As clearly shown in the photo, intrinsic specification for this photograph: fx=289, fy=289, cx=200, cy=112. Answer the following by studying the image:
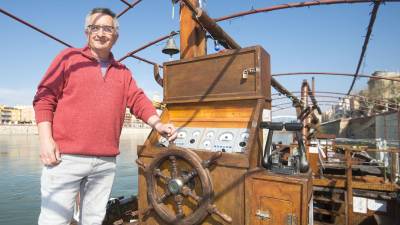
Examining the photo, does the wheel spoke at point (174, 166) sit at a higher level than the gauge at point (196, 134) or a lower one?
lower

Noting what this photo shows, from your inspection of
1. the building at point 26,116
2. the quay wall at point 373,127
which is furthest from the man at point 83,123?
the building at point 26,116

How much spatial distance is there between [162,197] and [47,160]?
1256mm

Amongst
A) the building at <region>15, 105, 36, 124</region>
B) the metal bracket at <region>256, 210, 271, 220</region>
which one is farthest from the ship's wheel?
the building at <region>15, 105, 36, 124</region>

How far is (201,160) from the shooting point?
247 centimetres

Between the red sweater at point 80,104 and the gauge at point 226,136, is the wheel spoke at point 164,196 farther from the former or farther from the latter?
the red sweater at point 80,104

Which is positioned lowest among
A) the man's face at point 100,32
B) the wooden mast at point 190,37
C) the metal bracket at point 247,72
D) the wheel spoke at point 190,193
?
the wheel spoke at point 190,193

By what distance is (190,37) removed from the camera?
3867mm

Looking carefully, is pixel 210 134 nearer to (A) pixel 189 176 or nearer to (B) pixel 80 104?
(A) pixel 189 176

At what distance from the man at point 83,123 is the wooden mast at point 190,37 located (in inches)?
76.4

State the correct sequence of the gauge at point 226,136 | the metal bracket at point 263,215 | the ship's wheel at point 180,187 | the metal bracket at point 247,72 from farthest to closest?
the gauge at point 226,136, the metal bracket at point 247,72, the ship's wheel at point 180,187, the metal bracket at point 263,215

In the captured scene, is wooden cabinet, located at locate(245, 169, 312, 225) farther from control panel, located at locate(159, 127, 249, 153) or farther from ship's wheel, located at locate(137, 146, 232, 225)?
control panel, located at locate(159, 127, 249, 153)

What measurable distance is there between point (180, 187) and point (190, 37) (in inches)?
85.0

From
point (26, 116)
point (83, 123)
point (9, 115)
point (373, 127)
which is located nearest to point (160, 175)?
point (83, 123)

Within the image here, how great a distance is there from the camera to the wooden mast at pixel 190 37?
3869mm
